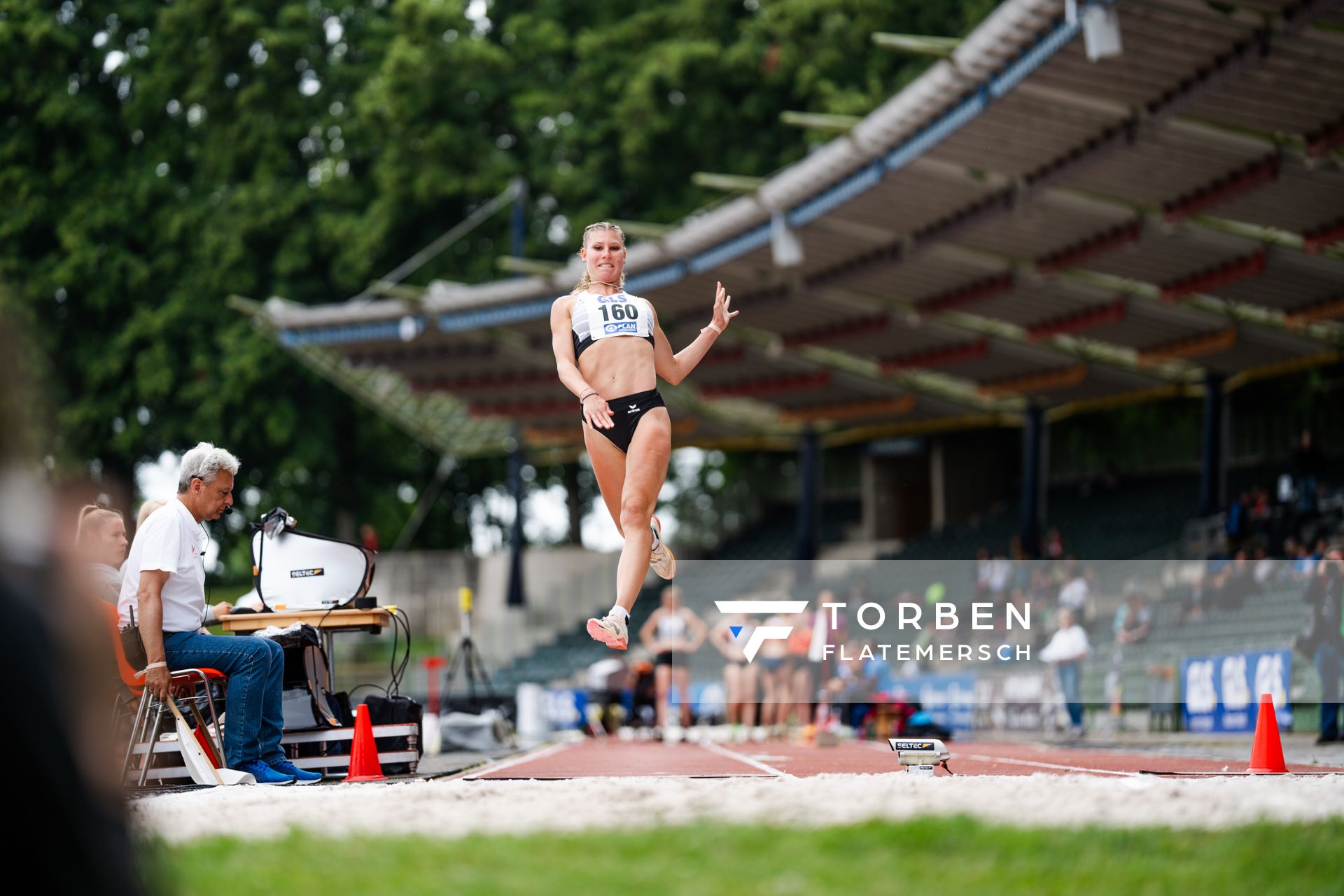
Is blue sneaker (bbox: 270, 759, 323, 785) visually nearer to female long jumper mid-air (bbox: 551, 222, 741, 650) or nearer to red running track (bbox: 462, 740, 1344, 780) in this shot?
red running track (bbox: 462, 740, 1344, 780)

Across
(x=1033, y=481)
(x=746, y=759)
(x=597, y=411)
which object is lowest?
(x=746, y=759)

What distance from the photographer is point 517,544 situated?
32.5 m

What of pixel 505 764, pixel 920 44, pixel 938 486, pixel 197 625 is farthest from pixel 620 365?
pixel 938 486

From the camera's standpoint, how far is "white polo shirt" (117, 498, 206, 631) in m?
7.57

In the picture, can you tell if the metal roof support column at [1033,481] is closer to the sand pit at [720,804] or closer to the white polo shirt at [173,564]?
the white polo shirt at [173,564]

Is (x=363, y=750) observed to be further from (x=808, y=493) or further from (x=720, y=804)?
(x=808, y=493)

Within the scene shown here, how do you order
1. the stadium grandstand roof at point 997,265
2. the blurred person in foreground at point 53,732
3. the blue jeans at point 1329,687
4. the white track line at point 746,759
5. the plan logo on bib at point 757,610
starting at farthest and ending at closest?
the stadium grandstand roof at point 997,265 < the blue jeans at point 1329,687 < the plan logo on bib at point 757,610 < the white track line at point 746,759 < the blurred person in foreground at point 53,732

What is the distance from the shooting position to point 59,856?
→ 106 inches

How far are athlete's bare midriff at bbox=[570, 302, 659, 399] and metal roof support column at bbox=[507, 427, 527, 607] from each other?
2456 cm

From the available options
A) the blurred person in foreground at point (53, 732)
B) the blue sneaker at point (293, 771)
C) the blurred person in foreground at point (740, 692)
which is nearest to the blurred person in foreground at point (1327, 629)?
the blurred person in foreground at point (740, 692)

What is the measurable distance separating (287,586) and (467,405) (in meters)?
24.2

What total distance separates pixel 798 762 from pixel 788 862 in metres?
5.98

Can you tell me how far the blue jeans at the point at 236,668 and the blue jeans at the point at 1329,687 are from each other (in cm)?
1003

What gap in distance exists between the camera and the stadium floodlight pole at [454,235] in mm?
30781
